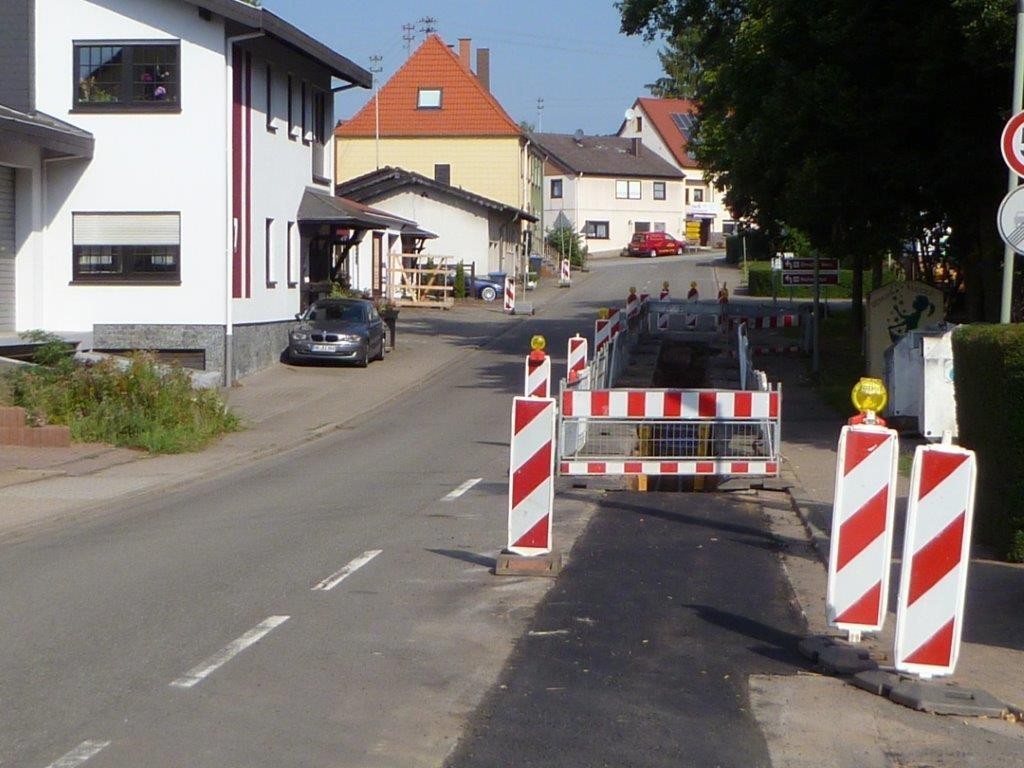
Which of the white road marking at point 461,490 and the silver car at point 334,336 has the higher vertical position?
the silver car at point 334,336

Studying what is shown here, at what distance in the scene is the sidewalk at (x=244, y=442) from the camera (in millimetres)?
14664

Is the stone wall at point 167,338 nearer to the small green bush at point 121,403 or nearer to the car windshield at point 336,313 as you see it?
the car windshield at point 336,313

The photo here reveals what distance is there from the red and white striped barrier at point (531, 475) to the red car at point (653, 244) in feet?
260

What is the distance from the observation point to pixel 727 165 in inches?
1232

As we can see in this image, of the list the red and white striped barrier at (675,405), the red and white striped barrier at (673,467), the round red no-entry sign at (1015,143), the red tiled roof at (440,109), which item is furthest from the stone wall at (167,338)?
the red tiled roof at (440,109)

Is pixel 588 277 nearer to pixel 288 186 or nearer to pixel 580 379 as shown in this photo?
pixel 288 186

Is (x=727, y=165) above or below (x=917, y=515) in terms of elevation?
above

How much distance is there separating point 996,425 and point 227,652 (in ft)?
18.3

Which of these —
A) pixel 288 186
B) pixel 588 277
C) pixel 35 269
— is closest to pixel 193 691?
pixel 35 269

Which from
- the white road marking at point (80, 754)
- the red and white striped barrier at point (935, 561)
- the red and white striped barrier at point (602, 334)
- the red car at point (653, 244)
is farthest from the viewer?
the red car at point (653, 244)

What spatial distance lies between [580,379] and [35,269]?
15.4 metres

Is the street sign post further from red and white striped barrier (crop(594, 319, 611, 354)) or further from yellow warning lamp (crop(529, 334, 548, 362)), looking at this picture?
red and white striped barrier (crop(594, 319, 611, 354))

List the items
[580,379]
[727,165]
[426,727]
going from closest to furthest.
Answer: [426,727]
[580,379]
[727,165]

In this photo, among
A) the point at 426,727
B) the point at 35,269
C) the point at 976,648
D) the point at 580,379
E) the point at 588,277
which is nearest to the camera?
the point at 426,727
